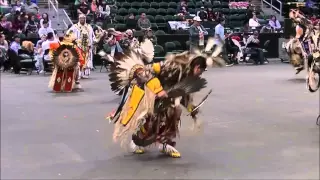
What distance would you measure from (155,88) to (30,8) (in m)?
15.0

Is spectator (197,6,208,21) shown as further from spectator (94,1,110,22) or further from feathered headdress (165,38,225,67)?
feathered headdress (165,38,225,67)

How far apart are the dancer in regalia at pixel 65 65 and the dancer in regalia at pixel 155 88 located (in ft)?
18.8

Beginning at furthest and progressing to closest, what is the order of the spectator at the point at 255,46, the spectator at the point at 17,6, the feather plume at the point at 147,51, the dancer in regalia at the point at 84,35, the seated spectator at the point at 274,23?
1. the seated spectator at the point at 274,23
2. the spectator at the point at 255,46
3. the spectator at the point at 17,6
4. the dancer in regalia at the point at 84,35
5. the feather plume at the point at 147,51

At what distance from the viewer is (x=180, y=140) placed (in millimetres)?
7207

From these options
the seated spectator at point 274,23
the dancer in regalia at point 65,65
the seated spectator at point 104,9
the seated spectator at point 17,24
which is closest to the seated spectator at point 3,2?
the seated spectator at point 17,24

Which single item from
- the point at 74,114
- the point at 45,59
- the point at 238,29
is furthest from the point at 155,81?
the point at 238,29

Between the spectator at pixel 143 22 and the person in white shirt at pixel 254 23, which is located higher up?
the spectator at pixel 143 22

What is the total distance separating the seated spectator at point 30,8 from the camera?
19.3 metres

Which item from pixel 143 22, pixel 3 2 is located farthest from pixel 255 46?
pixel 3 2

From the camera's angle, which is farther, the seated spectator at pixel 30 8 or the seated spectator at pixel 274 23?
the seated spectator at pixel 274 23

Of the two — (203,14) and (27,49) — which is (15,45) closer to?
(27,49)

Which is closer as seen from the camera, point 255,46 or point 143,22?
point 255,46

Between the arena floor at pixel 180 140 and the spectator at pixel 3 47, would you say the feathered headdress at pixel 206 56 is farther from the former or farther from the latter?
the spectator at pixel 3 47

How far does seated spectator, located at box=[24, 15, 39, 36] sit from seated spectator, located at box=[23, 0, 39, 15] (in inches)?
22.1
